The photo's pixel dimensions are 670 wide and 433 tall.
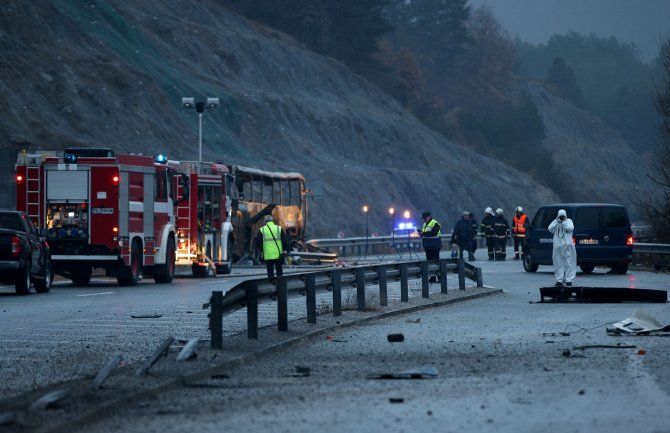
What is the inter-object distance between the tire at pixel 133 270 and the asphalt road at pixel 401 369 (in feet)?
30.9

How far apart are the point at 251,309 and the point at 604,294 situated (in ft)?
34.6

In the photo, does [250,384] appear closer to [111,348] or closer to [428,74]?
[111,348]

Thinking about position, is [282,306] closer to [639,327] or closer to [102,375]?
[639,327]

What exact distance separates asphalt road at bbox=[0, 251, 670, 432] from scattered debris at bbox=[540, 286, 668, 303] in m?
0.59

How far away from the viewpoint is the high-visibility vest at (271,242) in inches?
1141

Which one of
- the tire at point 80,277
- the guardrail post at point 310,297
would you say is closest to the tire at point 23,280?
the tire at point 80,277

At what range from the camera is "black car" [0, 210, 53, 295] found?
1128 inches

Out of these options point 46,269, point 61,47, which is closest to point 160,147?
point 61,47

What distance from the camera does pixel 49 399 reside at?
10367 millimetres

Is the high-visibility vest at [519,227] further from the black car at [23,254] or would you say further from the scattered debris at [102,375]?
the scattered debris at [102,375]

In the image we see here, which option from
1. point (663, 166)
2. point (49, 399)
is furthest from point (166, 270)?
point (49, 399)

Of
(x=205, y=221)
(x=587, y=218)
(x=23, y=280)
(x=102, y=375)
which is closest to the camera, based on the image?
(x=102, y=375)

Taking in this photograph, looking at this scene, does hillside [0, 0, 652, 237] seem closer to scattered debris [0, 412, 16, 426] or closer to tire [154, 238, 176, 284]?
tire [154, 238, 176, 284]

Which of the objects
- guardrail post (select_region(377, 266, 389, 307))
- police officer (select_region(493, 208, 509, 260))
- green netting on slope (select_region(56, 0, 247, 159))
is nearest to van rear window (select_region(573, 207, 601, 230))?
police officer (select_region(493, 208, 509, 260))
